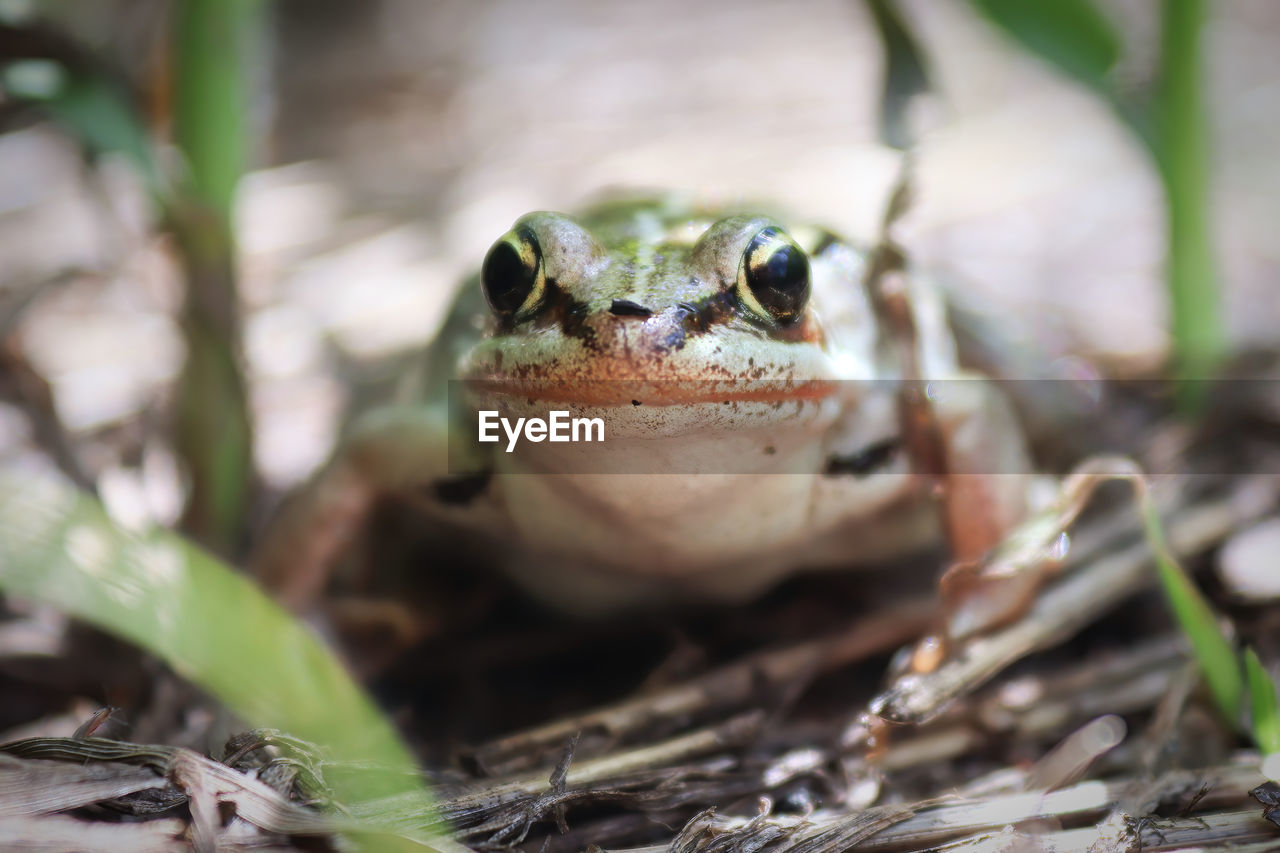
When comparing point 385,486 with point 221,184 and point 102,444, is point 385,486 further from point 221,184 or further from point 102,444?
point 102,444

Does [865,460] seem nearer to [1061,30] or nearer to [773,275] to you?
[773,275]

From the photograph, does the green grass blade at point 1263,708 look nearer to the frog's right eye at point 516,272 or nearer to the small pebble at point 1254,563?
the small pebble at point 1254,563

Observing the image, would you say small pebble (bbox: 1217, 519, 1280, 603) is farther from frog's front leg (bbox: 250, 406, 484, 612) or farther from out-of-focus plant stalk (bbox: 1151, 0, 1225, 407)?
frog's front leg (bbox: 250, 406, 484, 612)

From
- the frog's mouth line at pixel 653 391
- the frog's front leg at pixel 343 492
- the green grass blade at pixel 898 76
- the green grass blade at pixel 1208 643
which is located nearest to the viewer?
the frog's mouth line at pixel 653 391

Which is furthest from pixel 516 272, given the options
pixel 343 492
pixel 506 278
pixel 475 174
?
pixel 475 174

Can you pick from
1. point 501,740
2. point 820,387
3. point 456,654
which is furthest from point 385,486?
point 820,387

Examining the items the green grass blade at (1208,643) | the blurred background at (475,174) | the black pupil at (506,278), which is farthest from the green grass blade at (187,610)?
the green grass blade at (1208,643)

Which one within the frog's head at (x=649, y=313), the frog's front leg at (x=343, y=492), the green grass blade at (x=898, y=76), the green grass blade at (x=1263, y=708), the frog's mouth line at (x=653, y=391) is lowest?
the green grass blade at (x=1263, y=708)

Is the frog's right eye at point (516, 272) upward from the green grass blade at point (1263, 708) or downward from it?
upward
